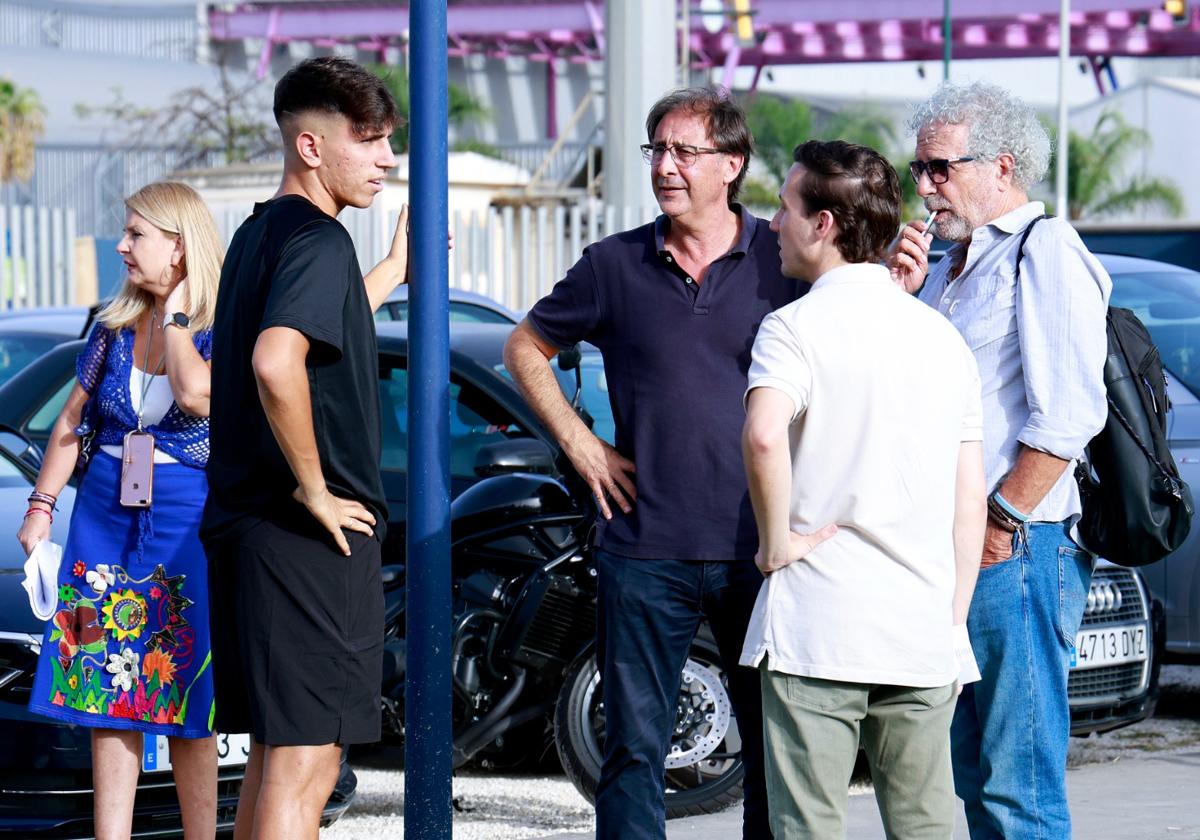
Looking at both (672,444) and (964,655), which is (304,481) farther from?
(964,655)

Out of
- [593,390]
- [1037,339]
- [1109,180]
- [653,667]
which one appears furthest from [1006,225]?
[1109,180]

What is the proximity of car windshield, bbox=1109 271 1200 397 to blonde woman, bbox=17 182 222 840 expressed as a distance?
14.5ft

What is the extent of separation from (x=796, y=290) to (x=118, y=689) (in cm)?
187

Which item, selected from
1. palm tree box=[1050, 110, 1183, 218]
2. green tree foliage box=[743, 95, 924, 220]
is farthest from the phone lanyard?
palm tree box=[1050, 110, 1183, 218]

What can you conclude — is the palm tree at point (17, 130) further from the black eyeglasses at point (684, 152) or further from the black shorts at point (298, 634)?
the black shorts at point (298, 634)

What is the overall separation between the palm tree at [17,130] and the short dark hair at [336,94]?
44410 millimetres

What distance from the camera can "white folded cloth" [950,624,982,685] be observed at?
3.52m

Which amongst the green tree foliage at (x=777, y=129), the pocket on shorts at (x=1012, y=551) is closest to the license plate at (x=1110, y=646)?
the pocket on shorts at (x=1012, y=551)

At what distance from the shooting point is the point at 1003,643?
3.90 metres

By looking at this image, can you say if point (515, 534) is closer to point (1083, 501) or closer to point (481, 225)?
point (1083, 501)

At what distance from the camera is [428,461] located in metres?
4.23

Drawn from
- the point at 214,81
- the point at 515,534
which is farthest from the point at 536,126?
the point at 515,534

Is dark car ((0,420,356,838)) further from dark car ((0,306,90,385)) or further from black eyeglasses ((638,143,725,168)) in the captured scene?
dark car ((0,306,90,385))

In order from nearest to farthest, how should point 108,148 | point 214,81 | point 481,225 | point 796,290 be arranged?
point 796,290 < point 481,225 < point 108,148 < point 214,81
